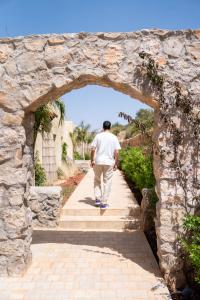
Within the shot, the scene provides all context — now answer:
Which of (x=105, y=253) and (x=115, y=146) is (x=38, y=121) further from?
(x=105, y=253)

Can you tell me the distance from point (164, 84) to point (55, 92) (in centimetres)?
139

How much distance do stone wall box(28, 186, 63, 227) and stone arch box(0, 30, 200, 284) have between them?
6.90 ft

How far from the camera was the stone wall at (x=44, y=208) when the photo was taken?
6.34 metres

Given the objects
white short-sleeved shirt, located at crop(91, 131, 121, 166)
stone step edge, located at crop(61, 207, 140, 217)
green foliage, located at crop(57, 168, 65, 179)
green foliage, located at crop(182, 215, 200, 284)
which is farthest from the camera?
green foliage, located at crop(57, 168, 65, 179)

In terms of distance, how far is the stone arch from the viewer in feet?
13.5

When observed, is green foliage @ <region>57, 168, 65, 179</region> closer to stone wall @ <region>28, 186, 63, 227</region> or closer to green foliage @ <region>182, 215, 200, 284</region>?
stone wall @ <region>28, 186, 63, 227</region>

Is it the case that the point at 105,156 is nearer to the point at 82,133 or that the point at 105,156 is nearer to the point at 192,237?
the point at 192,237

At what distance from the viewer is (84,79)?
424cm

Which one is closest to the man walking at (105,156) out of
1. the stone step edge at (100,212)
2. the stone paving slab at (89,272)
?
the stone step edge at (100,212)

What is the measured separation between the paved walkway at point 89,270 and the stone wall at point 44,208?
1.10 feet

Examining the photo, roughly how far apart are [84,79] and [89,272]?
8.11 ft

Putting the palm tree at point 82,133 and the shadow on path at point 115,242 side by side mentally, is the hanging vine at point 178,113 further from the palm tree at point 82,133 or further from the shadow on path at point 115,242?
the palm tree at point 82,133

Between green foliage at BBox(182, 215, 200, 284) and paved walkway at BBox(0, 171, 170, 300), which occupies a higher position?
green foliage at BBox(182, 215, 200, 284)

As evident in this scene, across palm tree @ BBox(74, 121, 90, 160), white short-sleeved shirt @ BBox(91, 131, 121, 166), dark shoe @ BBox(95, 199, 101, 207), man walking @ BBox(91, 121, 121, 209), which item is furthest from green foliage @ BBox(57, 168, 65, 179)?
palm tree @ BBox(74, 121, 90, 160)
